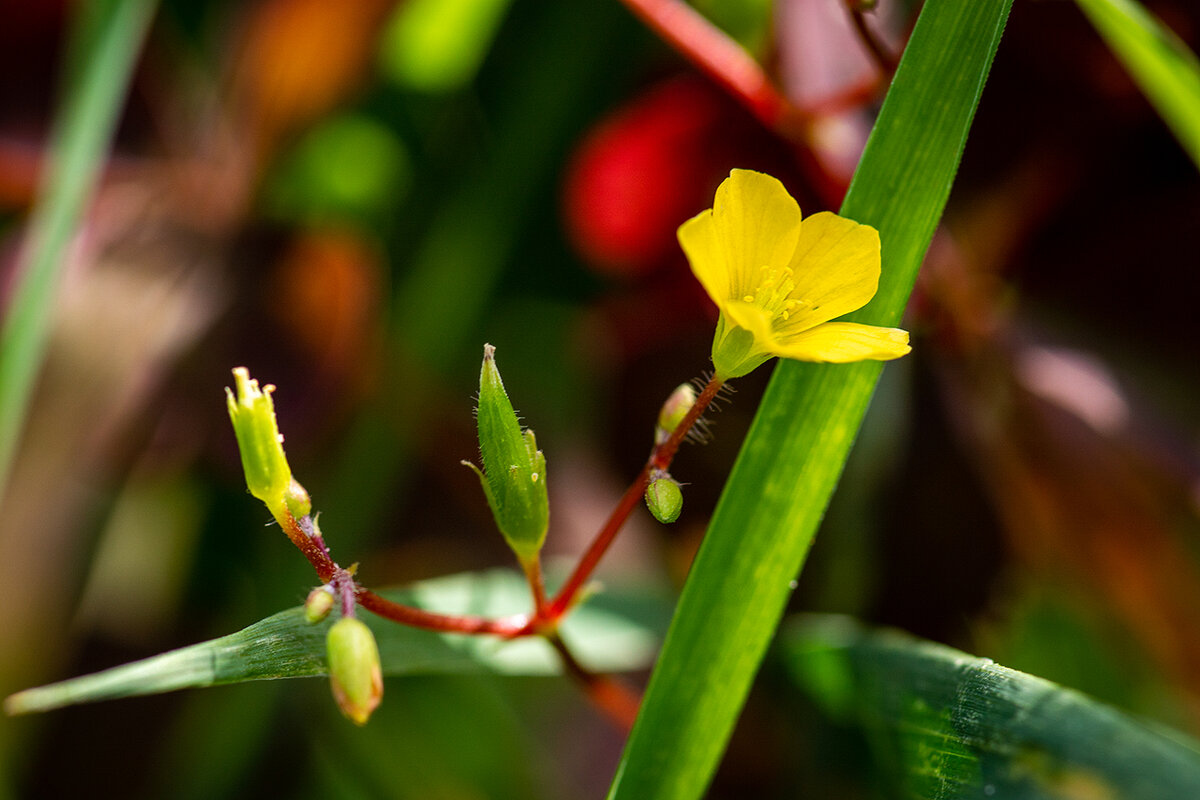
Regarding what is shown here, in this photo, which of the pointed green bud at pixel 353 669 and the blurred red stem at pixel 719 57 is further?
the blurred red stem at pixel 719 57

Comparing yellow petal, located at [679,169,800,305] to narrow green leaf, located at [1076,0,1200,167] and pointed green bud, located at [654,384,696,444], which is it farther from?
narrow green leaf, located at [1076,0,1200,167]

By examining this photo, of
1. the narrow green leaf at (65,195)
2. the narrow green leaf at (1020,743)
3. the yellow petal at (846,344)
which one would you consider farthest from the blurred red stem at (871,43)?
the narrow green leaf at (65,195)

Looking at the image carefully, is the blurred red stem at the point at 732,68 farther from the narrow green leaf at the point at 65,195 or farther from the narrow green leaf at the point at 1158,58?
the narrow green leaf at the point at 65,195

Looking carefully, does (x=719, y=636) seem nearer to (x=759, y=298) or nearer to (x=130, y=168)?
(x=759, y=298)

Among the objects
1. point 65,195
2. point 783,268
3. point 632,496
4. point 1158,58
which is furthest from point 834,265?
point 65,195

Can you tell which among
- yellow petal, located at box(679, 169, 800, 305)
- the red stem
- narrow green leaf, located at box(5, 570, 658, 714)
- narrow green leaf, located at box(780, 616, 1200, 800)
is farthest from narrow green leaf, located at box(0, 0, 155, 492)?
narrow green leaf, located at box(780, 616, 1200, 800)
